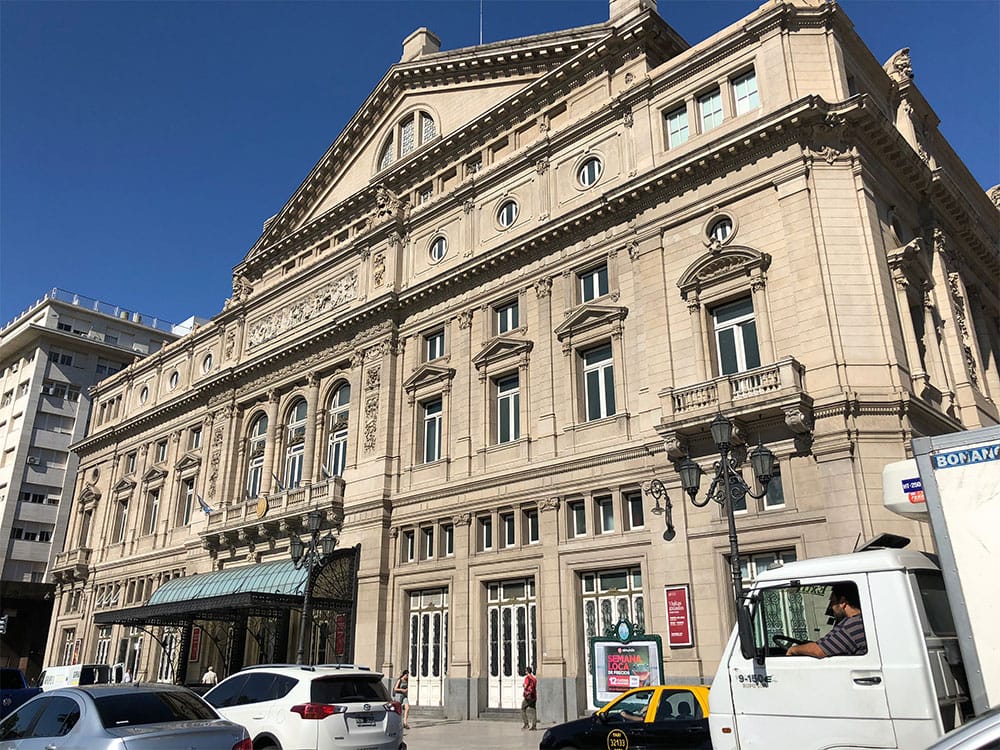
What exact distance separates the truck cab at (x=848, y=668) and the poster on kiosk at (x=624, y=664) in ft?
37.7

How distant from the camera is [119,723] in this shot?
26.7 ft

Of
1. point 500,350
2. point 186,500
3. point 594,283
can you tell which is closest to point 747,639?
point 594,283

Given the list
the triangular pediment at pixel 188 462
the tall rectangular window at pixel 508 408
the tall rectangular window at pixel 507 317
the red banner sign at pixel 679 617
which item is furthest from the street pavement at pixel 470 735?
the triangular pediment at pixel 188 462

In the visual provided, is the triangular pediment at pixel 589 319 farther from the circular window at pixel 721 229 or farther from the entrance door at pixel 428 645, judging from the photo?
the entrance door at pixel 428 645

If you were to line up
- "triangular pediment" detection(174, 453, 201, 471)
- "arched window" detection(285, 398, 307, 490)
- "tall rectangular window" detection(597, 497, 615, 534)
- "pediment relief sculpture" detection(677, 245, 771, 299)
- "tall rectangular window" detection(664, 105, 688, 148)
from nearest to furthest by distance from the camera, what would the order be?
1. "pediment relief sculpture" detection(677, 245, 771, 299)
2. "tall rectangular window" detection(597, 497, 615, 534)
3. "tall rectangular window" detection(664, 105, 688, 148)
4. "arched window" detection(285, 398, 307, 490)
5. "triangular pediment" detection(174, 453, 201, 471)

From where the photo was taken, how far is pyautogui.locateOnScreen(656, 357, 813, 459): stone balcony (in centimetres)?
1905

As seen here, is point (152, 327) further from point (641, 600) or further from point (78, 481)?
point (641, 600)

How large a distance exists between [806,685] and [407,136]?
3374 cm

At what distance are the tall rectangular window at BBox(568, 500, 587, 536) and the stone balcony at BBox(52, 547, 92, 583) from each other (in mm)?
35581

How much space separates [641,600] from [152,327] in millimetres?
61261

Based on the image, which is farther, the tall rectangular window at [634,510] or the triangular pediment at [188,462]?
the triangular pediment at [188,462]

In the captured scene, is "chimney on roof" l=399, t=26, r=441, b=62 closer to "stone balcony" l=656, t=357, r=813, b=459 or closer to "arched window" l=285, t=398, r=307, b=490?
"arched window" l=285, t=398, r=307, b=490

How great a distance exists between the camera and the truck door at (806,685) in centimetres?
741

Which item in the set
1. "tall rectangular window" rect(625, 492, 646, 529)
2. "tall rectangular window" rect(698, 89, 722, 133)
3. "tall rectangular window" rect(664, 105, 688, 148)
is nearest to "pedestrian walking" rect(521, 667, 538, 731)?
"tall rectangular window" rect(625, 492, 646, 529)
